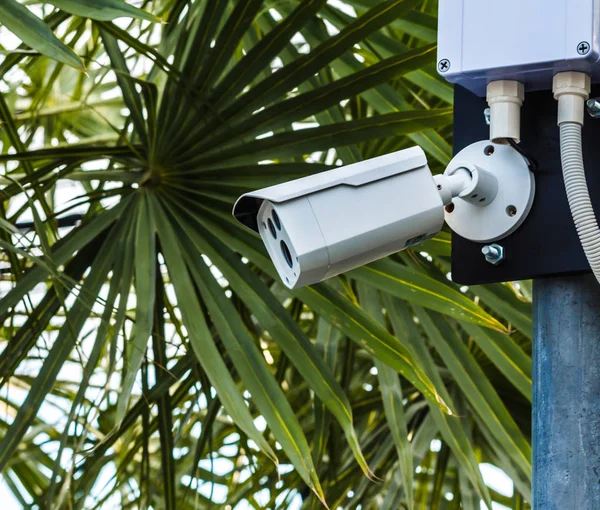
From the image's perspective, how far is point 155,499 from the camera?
1970 millimetres

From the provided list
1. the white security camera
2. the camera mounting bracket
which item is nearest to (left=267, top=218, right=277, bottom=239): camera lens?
the white security camera

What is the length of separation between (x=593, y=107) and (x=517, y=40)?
0.17 ft

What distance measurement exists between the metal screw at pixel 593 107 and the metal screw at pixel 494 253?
79mm

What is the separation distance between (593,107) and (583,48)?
0.04 m

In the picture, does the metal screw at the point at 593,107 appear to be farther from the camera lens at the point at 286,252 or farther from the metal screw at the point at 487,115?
the camera lens at the point at 286,252

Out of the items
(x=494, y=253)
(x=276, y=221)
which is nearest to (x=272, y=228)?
(x=276, y=221)

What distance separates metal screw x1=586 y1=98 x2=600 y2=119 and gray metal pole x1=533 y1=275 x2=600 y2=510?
0.26 feet

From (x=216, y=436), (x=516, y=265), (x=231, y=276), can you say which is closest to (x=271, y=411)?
(x=231, y=276)

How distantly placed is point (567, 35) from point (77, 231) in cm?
83

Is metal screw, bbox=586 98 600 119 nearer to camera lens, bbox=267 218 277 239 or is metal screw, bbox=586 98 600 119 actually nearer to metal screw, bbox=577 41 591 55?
metal screw, bbox=577 41 591 55

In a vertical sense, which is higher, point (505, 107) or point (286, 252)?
point (505, 107)

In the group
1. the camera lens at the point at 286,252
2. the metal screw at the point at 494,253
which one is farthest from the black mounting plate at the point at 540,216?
the camera lens at the point at 286,252

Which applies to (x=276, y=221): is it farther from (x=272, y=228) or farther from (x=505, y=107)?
(x=505, y=107)

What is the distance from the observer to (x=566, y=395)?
51 centimetres
